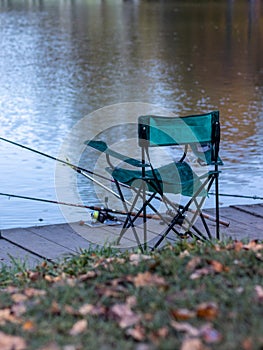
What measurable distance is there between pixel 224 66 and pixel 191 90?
3.84 metres

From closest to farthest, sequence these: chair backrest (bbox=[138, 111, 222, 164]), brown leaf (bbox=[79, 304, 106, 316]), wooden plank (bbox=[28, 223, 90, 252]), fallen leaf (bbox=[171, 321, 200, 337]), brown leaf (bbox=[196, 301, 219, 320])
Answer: fallen leaf (bbox=[171, 321, 200, 337])
brown leaf (bbox=[196, 301, 219, 320])
brown leaf (bbox=[79, 304, 106, 316])
chair backrest (bbox=[138, 111, 222, 164])
wooden plank (bbox=[28, 223, 90, 252])

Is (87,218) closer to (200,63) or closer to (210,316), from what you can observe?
(210,316)

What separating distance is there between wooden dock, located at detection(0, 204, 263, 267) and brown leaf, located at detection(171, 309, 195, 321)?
6.37 ft

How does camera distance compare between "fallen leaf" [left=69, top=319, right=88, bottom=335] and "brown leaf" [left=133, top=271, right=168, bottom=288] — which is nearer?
"fallen leaf" [left=69, top=319, right=88, bottom=335]

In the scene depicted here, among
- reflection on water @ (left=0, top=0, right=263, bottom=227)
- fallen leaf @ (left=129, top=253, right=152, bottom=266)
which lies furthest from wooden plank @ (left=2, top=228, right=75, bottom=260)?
reflection on water @ (left=0, top=0, right=263, bottom=227)

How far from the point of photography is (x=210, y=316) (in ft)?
11.8

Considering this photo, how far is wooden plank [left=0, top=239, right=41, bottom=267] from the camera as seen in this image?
5.55 m

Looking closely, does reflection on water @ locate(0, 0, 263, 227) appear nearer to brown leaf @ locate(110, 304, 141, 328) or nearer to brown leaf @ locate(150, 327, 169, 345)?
brown leaf @ locate(110, 304, 141, 328)

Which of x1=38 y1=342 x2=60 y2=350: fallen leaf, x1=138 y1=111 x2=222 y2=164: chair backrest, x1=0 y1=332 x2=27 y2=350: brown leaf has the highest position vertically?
x1=138 y1=111 x2=222 y2=164: chair backrest

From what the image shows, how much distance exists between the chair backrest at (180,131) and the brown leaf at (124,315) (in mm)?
1974

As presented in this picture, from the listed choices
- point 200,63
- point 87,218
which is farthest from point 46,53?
point 87,218

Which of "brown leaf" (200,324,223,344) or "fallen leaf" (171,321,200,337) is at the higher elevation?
"brown leaf" (200,324,223,344)

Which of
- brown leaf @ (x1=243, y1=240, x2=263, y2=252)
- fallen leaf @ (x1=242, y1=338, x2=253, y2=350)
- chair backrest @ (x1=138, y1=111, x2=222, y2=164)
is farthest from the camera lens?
chair backrest @ (x1=138, y1=111, x2=222, y2=164)

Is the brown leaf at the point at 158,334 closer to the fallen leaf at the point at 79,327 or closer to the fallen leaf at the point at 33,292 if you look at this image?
the fallen leaf at the point at 79,327
